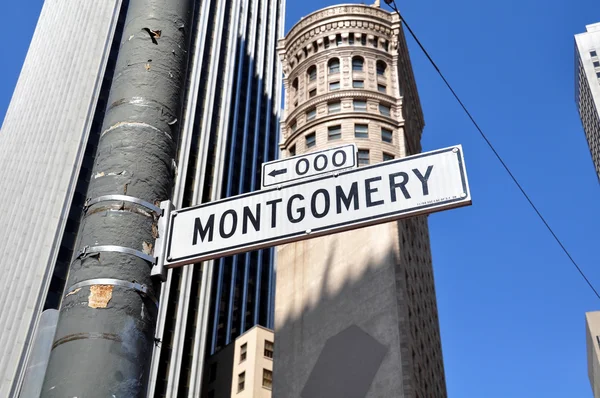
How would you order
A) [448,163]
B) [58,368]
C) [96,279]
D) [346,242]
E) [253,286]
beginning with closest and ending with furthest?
[58,368] < [96,279] < [448,163] < [346,242] < [253,286]

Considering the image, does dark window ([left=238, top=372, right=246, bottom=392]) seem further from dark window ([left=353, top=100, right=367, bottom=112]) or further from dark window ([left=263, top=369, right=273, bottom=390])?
dark window ([left=353, top=100, right=367, bottom=112])

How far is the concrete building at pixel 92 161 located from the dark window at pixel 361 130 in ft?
71.5

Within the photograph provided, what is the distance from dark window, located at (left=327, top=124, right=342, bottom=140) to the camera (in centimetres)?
5453

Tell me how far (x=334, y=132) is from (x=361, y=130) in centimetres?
219

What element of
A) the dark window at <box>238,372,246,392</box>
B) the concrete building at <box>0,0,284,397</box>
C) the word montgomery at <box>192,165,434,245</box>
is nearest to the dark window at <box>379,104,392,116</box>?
the concrete building at <box>0,0,284,397</box>

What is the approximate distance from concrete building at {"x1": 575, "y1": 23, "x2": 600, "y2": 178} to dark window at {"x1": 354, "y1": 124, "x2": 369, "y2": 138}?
98739 millimetres

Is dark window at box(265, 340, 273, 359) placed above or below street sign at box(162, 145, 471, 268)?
above

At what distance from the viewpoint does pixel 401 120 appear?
2215 inches

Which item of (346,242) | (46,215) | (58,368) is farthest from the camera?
(46,215)

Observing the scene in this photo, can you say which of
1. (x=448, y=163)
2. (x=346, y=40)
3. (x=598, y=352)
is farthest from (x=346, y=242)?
(x=598, y=352)

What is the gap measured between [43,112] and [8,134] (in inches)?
271

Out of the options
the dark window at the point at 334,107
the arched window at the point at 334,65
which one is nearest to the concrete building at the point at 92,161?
the arched window at the point at 334,65

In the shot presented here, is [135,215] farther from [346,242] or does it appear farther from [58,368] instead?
[346,242]

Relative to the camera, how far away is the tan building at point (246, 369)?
7094cm
